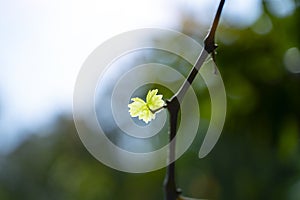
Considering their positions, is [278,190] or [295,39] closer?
[295,39]

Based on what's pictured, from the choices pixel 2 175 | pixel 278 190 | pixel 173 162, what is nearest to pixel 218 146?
pixel 278 190

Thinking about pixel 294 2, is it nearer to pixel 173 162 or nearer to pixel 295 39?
pixel 295 39

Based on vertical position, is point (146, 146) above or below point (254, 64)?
below

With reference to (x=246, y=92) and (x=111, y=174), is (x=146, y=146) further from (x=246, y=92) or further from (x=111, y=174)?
(x=111, y=174)

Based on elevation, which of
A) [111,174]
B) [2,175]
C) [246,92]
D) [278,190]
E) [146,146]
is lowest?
[2,175]

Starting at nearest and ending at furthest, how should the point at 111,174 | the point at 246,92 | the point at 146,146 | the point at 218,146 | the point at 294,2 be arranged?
the point at 294,2 → the point at 246,92 → the point at 146,146 → the point at 218,146 → the point at 111,174

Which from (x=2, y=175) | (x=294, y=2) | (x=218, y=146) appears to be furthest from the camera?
(x=2, y=175)

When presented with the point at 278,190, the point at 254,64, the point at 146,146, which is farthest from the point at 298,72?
the point at 278,190
